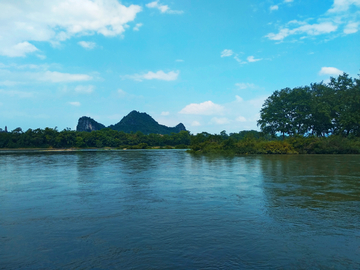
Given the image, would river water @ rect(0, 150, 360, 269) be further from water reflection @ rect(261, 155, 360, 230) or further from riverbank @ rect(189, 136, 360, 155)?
riverbank @ rect(189, 136, 360, 155)

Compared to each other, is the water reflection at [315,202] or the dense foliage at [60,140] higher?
the dense foliage at [60,140]

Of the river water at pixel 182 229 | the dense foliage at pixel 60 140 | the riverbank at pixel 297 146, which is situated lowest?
the river water at pixel 182 229

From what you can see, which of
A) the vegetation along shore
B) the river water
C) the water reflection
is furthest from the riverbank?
the river water

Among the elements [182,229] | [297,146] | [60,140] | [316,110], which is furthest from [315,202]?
[60,140]

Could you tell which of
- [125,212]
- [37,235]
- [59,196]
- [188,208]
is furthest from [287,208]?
[59,196]

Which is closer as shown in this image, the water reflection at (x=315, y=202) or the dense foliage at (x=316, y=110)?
the water reflection at (x=315, y=202)

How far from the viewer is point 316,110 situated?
4491cm

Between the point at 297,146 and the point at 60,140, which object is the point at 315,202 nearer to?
the point at 297,146

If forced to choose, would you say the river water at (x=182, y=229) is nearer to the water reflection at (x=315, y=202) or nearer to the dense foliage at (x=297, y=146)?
the water reflection at (x=315, y=202)

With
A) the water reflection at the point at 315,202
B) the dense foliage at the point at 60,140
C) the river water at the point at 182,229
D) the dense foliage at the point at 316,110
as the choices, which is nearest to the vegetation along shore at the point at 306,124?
the dense foliage at the point at 316,110

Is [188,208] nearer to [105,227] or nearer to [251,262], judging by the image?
[105,227]

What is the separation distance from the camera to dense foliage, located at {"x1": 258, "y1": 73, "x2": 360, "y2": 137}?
42906 mm

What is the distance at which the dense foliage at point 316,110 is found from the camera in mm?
42906

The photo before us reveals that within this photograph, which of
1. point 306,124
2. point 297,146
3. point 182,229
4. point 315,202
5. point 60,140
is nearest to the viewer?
point 182,229
